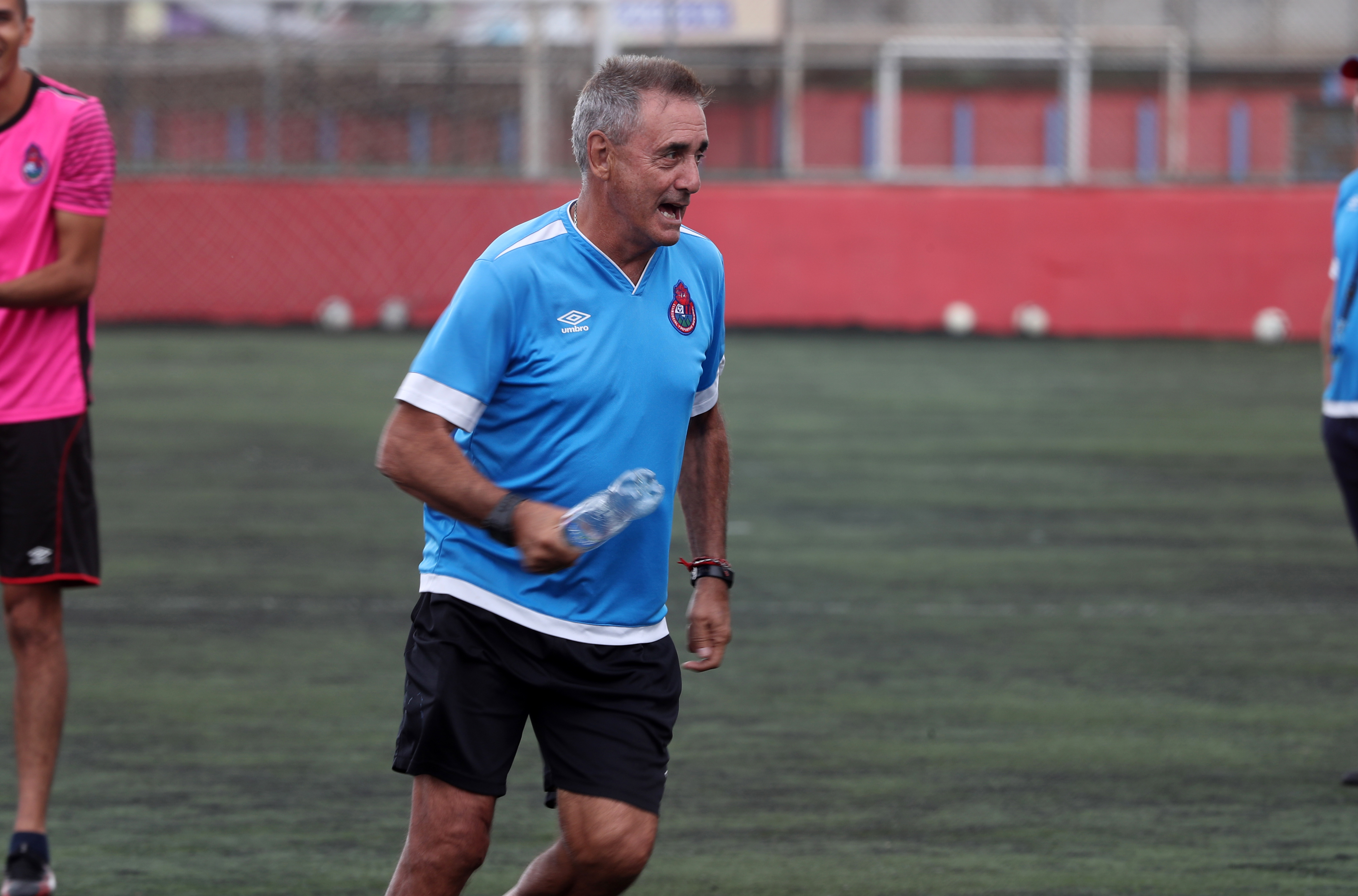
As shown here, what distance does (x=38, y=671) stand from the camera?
4.80 meters

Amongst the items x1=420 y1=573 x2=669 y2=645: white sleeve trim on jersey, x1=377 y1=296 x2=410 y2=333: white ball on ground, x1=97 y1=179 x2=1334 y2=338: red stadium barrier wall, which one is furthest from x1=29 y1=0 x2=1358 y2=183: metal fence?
x1=420 y1=573 x2=669 y2=645: white sleeve trim on jersey

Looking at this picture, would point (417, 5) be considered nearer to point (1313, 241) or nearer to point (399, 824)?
point (1313, 241)

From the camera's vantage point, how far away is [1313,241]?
765 inches

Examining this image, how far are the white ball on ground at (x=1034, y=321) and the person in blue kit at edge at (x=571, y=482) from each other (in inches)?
651

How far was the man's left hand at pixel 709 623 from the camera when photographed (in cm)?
380

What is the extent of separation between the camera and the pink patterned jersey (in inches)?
186

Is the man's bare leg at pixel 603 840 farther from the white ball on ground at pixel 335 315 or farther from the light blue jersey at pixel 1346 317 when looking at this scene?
the white ball on ground at pixel 335 315

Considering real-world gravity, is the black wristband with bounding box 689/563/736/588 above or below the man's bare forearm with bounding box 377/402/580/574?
below

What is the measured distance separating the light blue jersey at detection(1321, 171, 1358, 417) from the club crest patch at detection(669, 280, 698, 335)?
297cm

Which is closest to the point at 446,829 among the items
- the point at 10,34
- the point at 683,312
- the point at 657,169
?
the point at 683,312

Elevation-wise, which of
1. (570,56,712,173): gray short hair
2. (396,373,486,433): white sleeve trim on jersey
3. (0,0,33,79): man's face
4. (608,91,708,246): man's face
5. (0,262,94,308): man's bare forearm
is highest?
(0,0,33,79): man's face

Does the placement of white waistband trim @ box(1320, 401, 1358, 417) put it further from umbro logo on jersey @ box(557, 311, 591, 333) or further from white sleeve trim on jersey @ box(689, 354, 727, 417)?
umbro logo on jersey @ box(557, 311, 591, 333)

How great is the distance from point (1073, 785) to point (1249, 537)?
4.43 m

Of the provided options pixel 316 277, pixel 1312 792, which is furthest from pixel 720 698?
pixel 316 277
